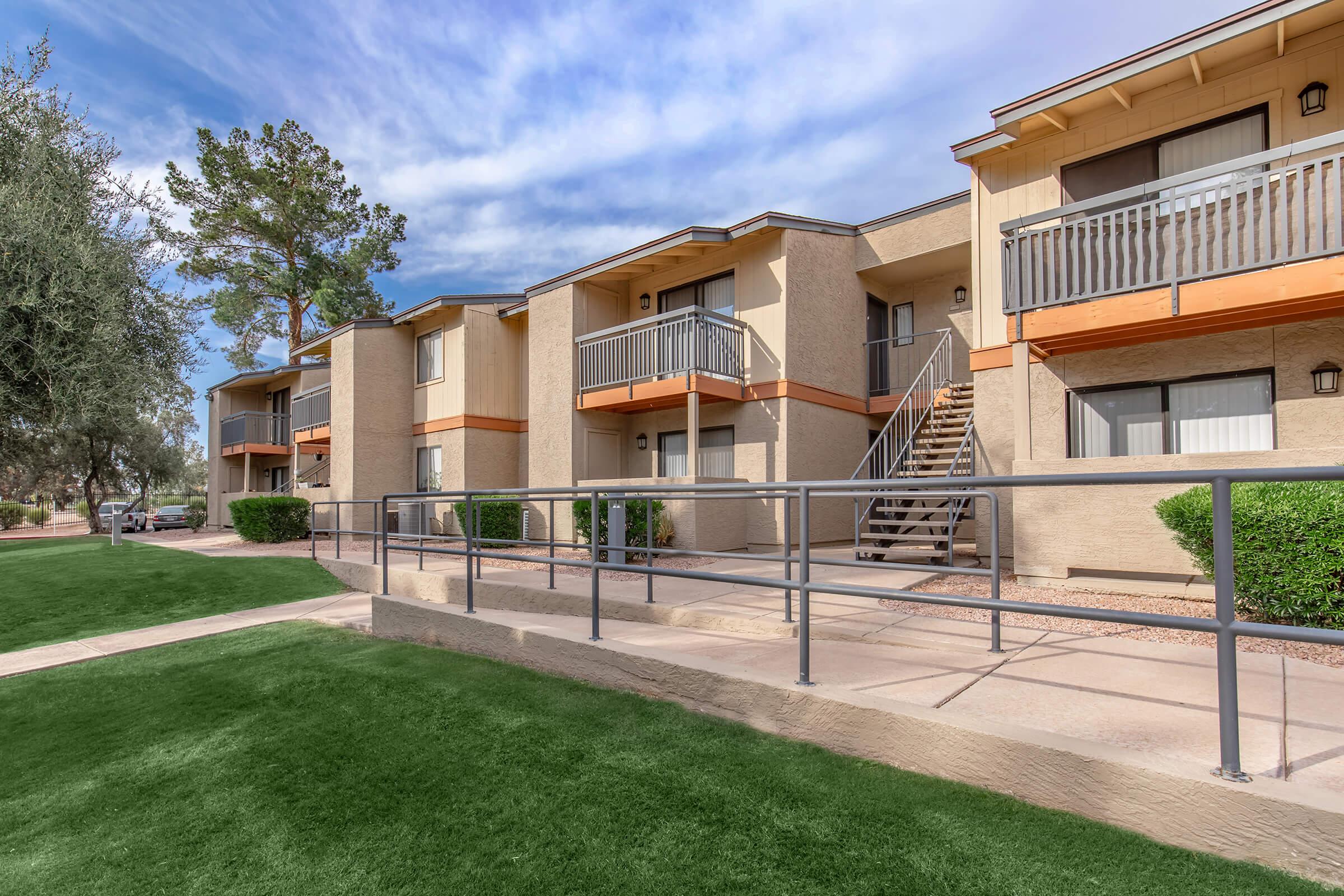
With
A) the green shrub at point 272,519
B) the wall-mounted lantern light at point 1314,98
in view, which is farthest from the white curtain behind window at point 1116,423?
the green shrub at point 272,519

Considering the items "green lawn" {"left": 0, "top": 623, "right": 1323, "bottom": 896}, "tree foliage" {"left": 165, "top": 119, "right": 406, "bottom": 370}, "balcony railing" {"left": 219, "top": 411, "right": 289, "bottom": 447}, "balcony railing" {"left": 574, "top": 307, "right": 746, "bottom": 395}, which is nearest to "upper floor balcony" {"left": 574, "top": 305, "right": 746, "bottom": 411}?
"balcony railing" {"left": 574, "top": 307, "right": 746, "bottom": 395}

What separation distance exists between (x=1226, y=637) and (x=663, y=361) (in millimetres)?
10771

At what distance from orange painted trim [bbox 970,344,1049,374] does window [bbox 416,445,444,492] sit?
1304 cm

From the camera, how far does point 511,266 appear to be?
64.2 metres

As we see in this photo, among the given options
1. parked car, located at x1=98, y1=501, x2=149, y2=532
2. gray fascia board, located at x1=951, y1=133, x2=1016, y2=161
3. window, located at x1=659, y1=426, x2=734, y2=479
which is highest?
gray fascia board, located at x1=951, y1=133, x2=1016, y2=161

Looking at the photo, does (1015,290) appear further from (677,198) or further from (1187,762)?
(677,198)

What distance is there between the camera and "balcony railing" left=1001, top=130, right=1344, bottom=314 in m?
6.34

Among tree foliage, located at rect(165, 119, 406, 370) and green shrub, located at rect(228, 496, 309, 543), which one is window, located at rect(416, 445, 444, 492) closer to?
green shrub, located at rect(228, 496, 309, 543)

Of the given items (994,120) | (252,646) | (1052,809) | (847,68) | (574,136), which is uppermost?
(574,136)

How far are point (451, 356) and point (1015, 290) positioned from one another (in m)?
13.4

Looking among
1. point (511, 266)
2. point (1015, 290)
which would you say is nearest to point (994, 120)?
point (1015, 290)

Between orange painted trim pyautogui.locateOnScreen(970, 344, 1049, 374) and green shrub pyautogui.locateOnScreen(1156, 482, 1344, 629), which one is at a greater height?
orange painted trim pyautogui.locateOnScreen(970, 344, 1049, 374)

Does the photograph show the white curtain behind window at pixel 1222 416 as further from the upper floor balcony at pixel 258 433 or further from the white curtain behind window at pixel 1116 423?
the upper floor balcony at pixel 258 433

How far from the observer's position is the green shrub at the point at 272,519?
17422mm
